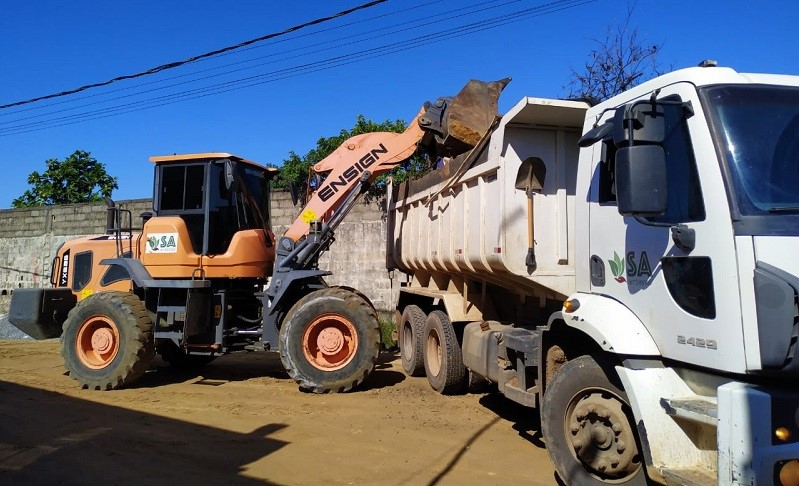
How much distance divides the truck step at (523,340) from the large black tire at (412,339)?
289 centimetres

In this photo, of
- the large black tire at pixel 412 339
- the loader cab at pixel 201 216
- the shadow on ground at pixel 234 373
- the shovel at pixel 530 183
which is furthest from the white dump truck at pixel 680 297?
the loader cab at pixel 201 216

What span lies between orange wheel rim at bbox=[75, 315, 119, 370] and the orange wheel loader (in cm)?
2

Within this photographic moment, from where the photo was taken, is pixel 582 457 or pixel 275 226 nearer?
pixel 582 457

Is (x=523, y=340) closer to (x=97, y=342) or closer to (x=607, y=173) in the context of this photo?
(x=607, y=173)

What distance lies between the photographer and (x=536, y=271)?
214 inches

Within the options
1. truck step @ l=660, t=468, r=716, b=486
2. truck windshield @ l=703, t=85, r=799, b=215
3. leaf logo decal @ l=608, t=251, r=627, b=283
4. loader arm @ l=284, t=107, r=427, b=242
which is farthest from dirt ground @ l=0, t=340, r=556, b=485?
truck windshield @ l=703, t=85, r=799, b=215

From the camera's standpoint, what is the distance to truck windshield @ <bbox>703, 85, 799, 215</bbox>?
10.3 ft

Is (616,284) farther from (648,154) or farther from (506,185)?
(506,185)

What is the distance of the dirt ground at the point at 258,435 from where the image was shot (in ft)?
15.5

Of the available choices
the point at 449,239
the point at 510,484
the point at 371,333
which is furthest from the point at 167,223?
the point at 510,484

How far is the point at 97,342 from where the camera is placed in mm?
7988

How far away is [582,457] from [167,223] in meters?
6.22

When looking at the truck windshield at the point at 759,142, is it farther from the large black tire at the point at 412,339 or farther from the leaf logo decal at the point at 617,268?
the large black tire at the point at 412,339

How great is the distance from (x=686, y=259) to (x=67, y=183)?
26.4 meters
